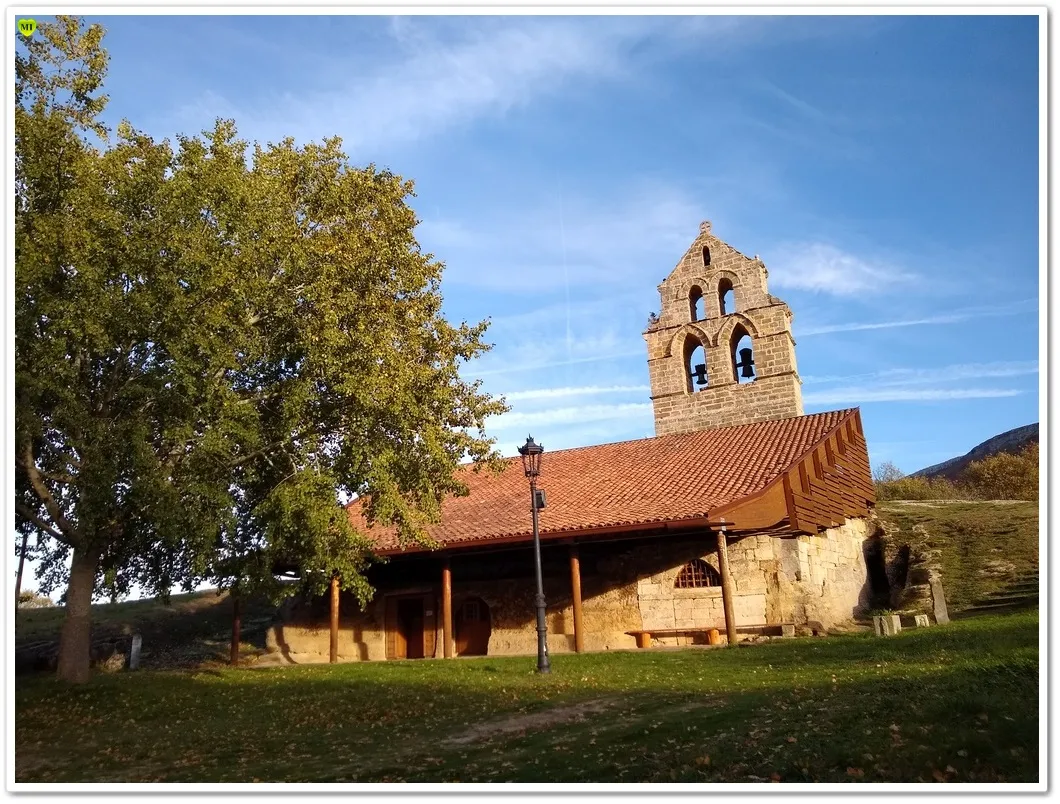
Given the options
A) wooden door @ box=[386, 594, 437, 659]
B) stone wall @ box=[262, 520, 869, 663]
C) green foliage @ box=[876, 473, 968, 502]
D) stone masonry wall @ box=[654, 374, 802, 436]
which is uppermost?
stone masonry wall @ box=[654, 374, 802, 436]

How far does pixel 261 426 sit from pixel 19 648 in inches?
538

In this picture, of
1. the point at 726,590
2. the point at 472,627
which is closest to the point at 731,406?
the point at 726,590

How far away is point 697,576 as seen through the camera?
60.9ft

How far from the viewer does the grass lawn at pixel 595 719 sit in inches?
246

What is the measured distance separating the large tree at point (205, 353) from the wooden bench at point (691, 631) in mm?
6553

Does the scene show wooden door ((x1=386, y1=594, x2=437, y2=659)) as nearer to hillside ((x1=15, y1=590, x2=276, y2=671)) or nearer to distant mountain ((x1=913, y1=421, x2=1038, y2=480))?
hillside ((x1=15, y1=590, x2=276, y2=671))

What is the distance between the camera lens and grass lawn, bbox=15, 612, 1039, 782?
625 centimetres

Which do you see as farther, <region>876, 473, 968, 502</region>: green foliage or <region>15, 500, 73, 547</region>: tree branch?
<region>876, 473, 968, 502</region>: green foliage

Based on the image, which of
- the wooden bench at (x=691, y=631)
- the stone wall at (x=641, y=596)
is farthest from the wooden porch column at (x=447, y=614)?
the wooden bench at (x=691, y=631)

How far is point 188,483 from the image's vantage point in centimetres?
1132

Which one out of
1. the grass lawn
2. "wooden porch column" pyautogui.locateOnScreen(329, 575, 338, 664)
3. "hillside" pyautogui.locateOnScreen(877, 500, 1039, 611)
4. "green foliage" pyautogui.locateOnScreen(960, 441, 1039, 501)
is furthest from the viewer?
"green foliage" pyautogui.locateOnScreen(960, 441, 1039, 501)

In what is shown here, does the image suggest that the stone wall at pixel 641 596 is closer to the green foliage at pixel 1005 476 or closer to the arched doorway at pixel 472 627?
the arched doorway at pixel 472 627

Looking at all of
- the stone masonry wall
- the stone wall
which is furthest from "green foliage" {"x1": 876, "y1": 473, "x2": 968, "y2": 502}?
the stone wall

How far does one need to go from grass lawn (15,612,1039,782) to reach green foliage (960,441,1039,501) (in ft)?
73.2
